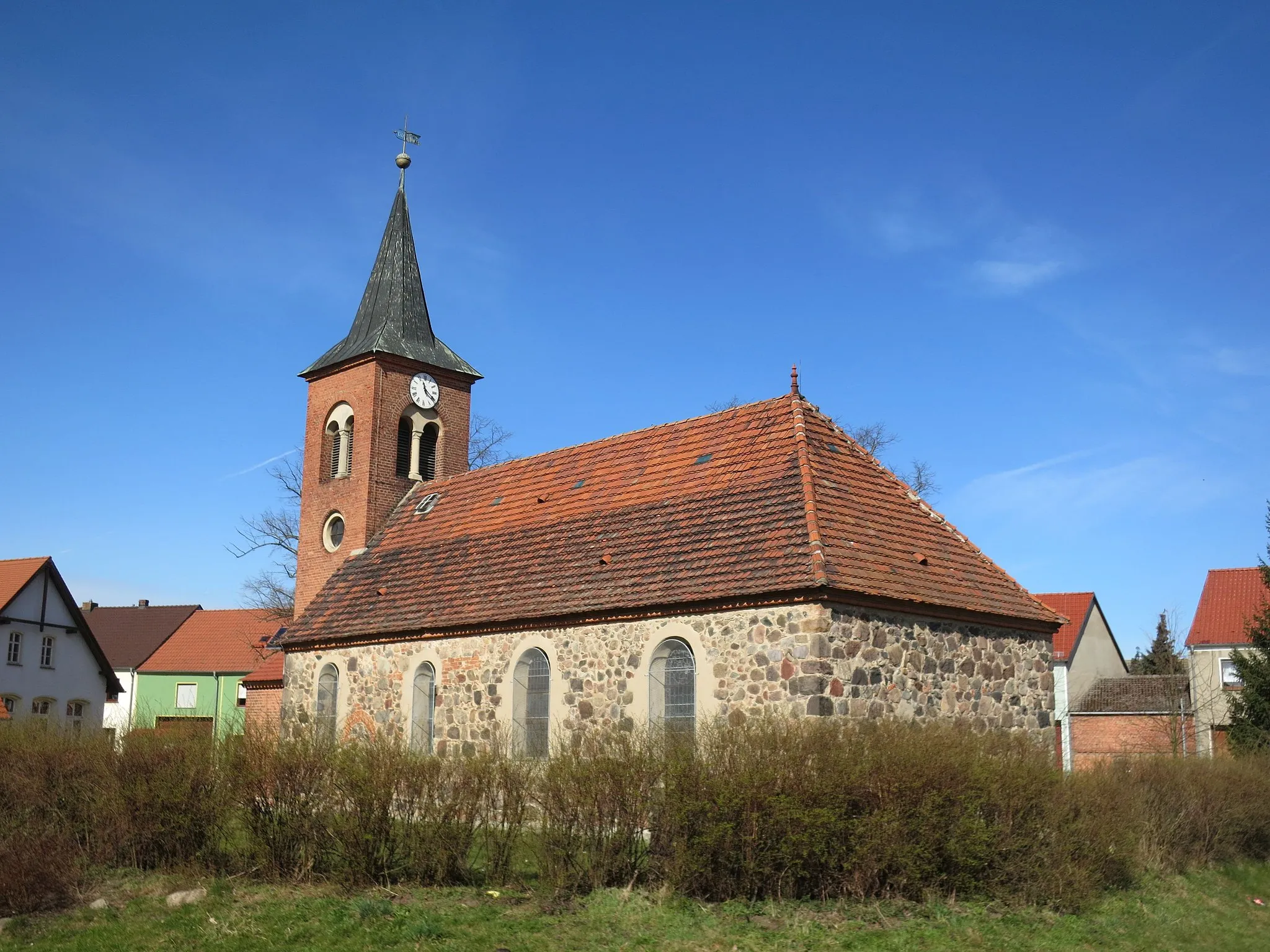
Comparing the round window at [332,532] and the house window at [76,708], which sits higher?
the round window at [332,532]

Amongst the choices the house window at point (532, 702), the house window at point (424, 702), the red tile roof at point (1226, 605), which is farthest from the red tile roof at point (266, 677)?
the red tile roof at point (1226, 605)

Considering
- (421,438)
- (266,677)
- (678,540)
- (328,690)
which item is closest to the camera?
(678,540)

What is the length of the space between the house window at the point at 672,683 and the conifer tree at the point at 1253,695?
15.8m

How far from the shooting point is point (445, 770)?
38.6ft

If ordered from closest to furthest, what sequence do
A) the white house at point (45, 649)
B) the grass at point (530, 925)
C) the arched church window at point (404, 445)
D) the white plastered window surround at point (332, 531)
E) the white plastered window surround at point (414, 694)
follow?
the grass at point (530, 925)
the white plastered window surround at point (414, 694)
the white plastered window surround at point (332, 531)
the arched church window at point (404, 445)
the white house at point (45, 649)

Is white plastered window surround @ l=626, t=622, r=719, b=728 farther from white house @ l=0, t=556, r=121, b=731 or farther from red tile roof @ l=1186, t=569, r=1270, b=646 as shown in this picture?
red tile roof @ l=1186, t=569, r=1270, b=646

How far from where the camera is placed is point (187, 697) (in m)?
51.7

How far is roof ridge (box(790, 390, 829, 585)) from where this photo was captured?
48.8 feet

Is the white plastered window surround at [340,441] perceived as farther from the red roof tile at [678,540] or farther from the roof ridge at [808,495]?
the roof ridge at [808,495]

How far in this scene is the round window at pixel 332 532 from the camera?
2622 cm

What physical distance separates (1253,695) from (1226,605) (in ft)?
46.6

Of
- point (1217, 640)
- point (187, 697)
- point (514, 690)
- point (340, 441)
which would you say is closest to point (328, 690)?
point (514, 690)

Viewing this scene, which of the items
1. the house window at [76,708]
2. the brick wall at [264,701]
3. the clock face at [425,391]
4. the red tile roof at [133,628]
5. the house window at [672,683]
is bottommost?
the house window at [76,708]

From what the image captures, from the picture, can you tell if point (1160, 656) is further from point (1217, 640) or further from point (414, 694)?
point (414, 694)
